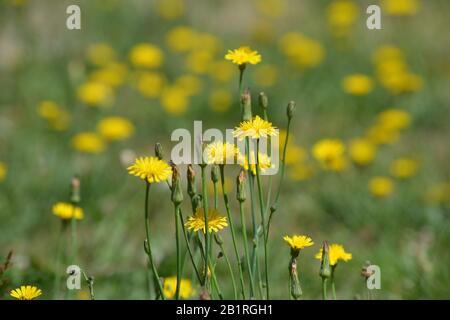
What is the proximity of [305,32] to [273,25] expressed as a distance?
246mm

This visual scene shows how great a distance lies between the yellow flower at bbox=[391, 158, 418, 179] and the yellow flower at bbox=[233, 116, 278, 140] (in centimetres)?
164

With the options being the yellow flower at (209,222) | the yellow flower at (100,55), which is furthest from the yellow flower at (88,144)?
the yellow flower at (209,222)

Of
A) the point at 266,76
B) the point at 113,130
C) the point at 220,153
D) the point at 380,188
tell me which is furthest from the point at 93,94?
the point at 220,153

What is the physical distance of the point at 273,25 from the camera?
198 inches

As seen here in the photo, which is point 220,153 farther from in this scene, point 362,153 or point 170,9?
point 170,9

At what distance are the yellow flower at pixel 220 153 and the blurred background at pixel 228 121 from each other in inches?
21.6

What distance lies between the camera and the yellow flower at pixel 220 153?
1.62m

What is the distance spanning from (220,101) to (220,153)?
7.56 feet

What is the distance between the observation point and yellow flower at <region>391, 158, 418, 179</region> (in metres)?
3.15

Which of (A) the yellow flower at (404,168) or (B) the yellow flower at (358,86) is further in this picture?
(B) the yellow flower at (358,86)

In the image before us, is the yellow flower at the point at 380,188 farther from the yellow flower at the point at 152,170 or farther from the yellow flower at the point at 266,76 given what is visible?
the yellow flower at the point at 152,170

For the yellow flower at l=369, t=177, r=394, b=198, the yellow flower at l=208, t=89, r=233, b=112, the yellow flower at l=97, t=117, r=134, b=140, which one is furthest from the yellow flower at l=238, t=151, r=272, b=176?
the yellow flower at l=208, t=89, r=233, b=112

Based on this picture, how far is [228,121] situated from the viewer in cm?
396
